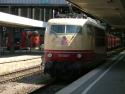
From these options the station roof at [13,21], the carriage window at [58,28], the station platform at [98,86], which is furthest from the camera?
the station roof at [13,21]

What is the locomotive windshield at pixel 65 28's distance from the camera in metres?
19.4

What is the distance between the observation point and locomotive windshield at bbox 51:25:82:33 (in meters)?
19.4

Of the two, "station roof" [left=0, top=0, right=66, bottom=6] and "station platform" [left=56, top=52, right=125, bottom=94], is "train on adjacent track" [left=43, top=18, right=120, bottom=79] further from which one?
"station roof" [left=0, top=0, right=66, bottom=6]

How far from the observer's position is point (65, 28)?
19453 mm

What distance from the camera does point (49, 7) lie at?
295 ft

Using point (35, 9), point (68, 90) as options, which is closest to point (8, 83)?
point (68, 90)

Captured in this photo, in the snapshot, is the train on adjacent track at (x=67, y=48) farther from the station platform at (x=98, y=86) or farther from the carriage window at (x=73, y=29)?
the station platform at (x=98, y=86)

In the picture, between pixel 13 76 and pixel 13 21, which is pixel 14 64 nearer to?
pixel 13 76

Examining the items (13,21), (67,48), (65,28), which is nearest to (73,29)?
(65,28)

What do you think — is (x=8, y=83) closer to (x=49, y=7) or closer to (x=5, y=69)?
(x=5, y=69)

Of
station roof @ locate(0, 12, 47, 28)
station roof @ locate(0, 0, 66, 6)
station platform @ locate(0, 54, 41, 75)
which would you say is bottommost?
station platform @ locate(0, 54, 41, 75)

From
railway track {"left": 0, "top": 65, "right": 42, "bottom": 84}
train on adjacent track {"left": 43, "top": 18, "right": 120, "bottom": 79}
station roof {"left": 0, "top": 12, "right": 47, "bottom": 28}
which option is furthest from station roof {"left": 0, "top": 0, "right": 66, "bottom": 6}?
train on adjacent track {"left": 43, "top": 18, "right": 120, "bottom": 79}

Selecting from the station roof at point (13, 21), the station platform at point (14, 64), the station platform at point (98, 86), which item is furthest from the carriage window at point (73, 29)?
the station roof at point (13, 21)

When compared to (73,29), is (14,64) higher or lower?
lower
